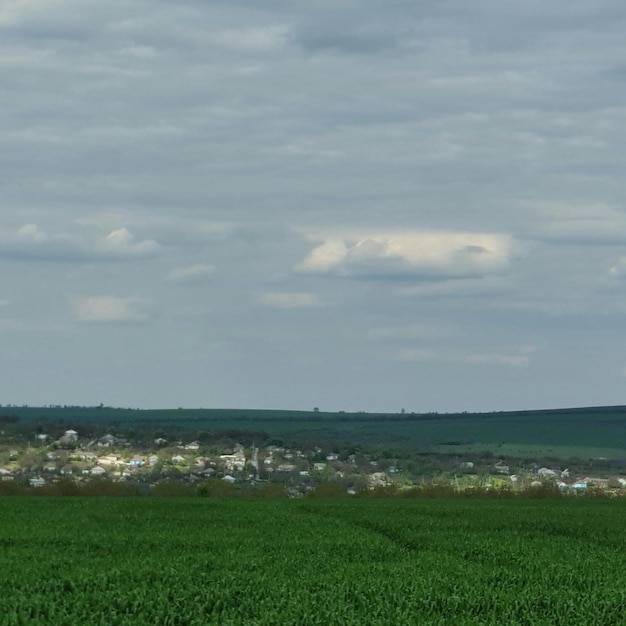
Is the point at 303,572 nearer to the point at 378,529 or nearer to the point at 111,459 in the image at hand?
the point at 378,529

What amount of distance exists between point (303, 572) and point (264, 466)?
138 metres

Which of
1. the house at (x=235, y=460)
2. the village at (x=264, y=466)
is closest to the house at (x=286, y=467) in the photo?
the village at (x=264, y=466)

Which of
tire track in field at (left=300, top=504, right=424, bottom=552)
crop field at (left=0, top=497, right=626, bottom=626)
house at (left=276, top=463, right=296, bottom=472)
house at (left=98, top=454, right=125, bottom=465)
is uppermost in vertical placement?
crop field at (left=0, top=497, right=626, bottom=626)

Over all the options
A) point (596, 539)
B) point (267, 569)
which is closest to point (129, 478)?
point (596, 539)

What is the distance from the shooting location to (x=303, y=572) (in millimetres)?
26156

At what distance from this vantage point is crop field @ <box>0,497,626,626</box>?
21.3 metres

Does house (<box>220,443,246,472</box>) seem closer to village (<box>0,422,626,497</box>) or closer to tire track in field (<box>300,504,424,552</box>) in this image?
village (<box>0,422,626,497</box>)

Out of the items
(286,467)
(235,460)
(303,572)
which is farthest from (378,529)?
(235,460)

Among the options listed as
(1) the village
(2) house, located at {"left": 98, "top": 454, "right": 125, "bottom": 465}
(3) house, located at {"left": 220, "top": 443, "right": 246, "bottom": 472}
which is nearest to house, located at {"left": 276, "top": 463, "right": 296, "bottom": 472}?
(1) the village

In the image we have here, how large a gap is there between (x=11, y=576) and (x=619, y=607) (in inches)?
504

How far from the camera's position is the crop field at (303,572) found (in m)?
21.3

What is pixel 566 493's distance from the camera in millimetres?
93688

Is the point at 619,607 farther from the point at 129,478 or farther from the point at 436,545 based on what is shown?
the point at 129,478

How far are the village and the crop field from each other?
82.5 m
